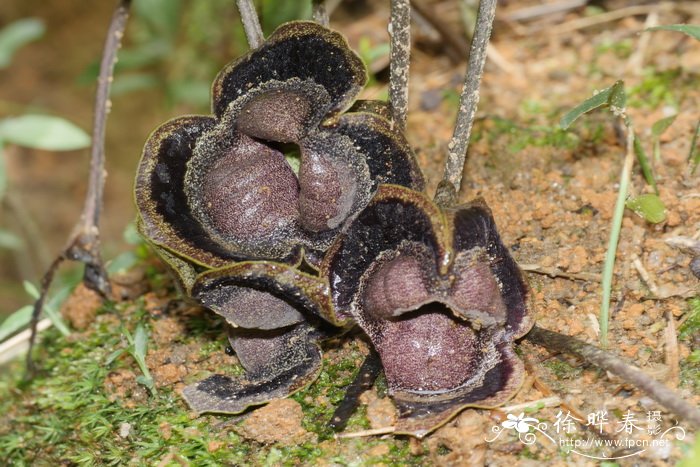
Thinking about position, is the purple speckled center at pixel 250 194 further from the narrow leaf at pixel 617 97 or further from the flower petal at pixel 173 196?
the narrow leaf at pixel 617 97

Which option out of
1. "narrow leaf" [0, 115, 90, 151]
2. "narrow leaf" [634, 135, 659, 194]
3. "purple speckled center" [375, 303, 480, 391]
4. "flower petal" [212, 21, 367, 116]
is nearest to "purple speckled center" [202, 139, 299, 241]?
"flower petal" [212, 21, 367, 116]

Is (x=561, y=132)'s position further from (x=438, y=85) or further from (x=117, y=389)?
(x=117, y=389)

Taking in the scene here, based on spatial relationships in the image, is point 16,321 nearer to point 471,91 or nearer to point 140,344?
point 140,344

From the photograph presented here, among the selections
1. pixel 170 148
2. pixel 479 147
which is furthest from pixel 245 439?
pixel 479 147

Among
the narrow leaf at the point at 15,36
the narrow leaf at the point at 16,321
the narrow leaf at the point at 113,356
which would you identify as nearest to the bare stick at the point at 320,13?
the narrow leaf at the point at 113,356

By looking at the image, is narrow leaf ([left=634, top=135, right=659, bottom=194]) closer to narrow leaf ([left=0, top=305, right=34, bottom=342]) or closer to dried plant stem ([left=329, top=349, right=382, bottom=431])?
dried plant stem ([left=329, top=349, right=382, bottom=431])

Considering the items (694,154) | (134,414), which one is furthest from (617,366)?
(134,414)
